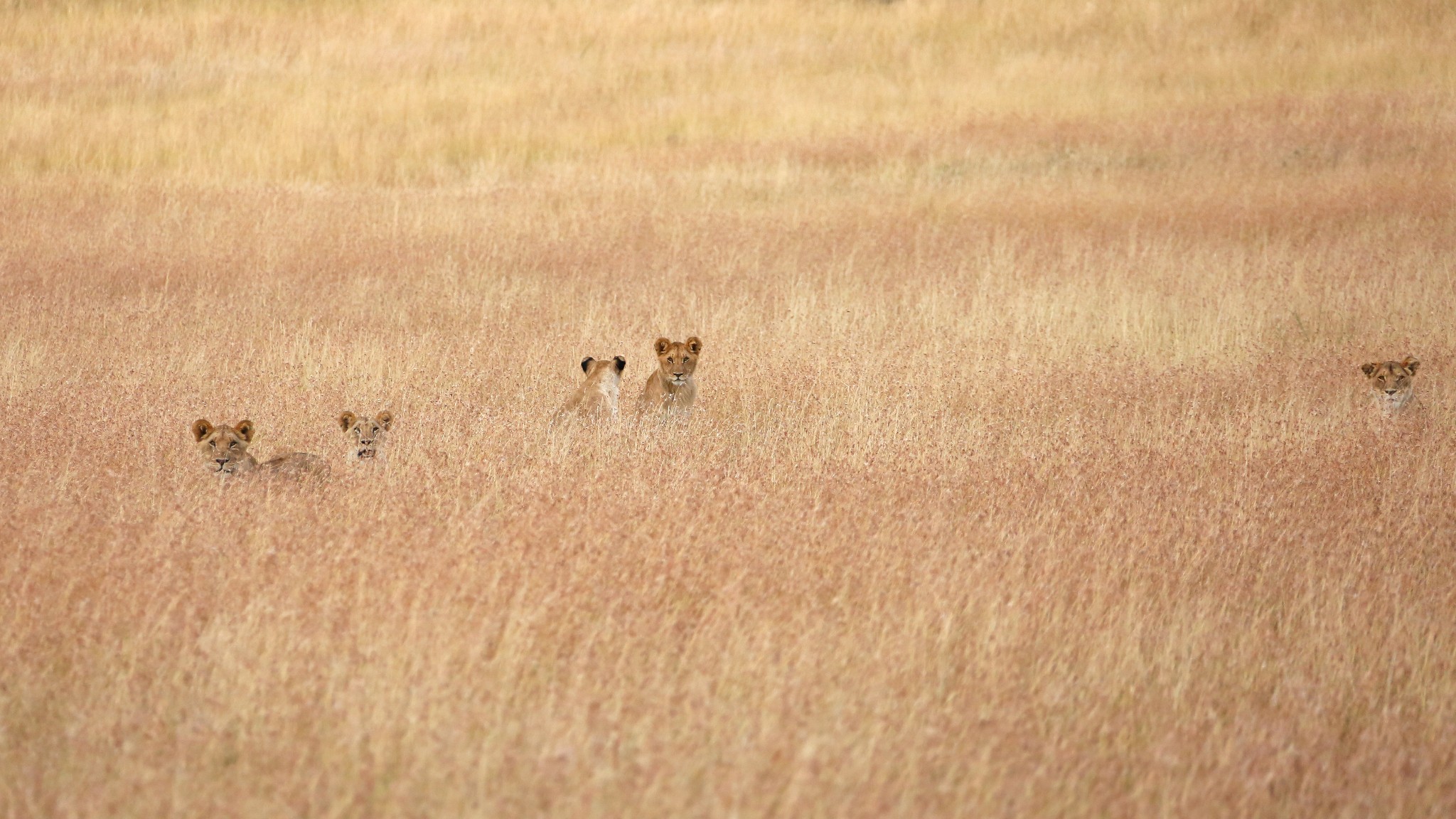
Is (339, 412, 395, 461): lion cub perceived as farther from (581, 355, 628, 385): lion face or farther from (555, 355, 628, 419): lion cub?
(581, 355, 628, 385): lion face

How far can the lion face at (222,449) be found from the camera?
21.4 feet

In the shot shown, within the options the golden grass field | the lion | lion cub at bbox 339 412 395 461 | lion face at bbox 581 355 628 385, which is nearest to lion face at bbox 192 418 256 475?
the golden grass field

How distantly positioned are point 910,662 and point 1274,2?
1066 inches

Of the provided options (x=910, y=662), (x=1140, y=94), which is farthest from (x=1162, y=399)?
(x=1140, y=94)

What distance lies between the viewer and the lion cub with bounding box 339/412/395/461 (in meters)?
6.90

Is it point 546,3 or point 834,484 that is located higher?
point 546,3

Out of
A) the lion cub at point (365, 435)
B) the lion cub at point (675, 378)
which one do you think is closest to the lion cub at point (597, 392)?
the lion cub at point (675, 378)

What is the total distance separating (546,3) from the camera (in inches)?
1128

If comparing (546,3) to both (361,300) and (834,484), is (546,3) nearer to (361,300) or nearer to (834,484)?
(361,300)

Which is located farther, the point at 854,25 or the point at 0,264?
the point at 854,25

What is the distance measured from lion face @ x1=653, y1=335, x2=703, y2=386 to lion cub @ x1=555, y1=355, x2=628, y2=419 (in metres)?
0.26

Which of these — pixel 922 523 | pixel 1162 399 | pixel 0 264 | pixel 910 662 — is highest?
pixel 0 264

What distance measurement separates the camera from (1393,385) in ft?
26.9

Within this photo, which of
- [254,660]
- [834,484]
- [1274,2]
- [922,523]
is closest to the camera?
[254,660]
